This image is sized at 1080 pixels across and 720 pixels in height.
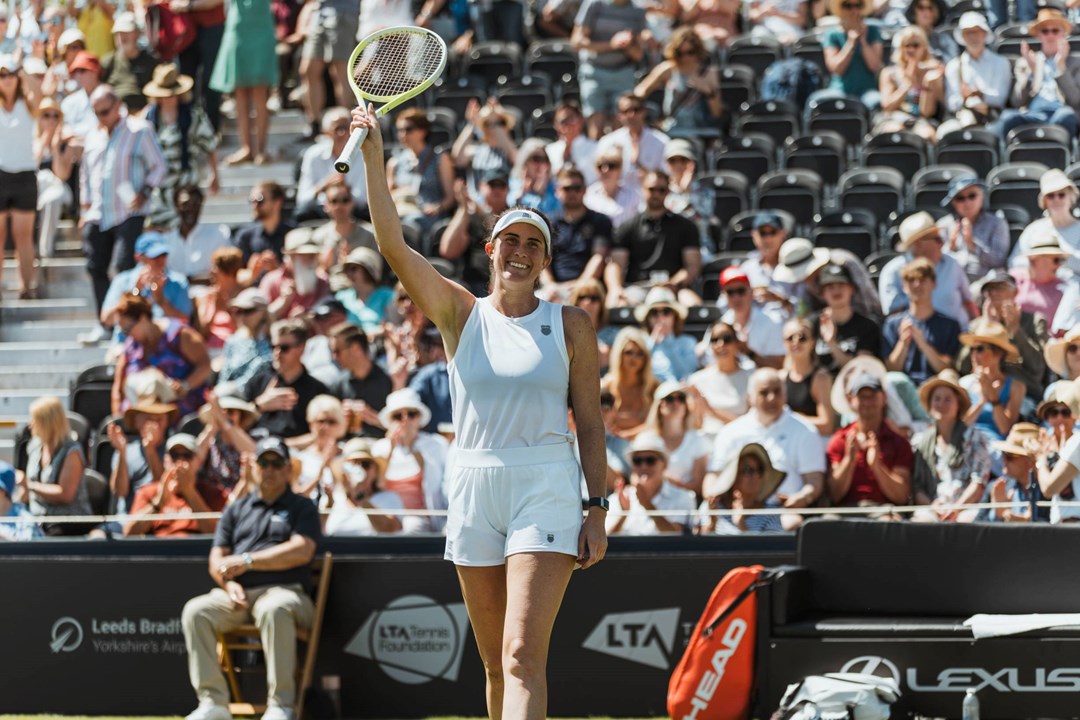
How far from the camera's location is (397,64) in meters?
7.13

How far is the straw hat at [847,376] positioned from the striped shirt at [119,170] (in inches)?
228

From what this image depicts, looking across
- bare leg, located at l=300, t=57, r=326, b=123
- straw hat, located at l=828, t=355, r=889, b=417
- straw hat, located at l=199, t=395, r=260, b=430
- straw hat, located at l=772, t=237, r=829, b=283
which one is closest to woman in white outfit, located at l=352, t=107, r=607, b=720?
straw hat, located at l=828, t=355, r=889, b=417

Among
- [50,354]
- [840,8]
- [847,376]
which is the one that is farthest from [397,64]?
[840,8]

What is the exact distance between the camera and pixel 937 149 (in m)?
13.2

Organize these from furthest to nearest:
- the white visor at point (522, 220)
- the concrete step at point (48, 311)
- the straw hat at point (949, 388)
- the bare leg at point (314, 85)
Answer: the bare leg at point (314, 85), the concrete step at point (48, 311), the straw hat at point (949, 388), the white visor at point (522, 220)

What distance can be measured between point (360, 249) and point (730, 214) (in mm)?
2707

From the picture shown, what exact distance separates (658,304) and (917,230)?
1.58 meters

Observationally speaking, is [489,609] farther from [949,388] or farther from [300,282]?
[300,282]

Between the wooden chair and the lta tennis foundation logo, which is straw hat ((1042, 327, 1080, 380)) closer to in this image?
the lta tennis foundation logo

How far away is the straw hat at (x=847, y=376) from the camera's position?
1011 centimetres

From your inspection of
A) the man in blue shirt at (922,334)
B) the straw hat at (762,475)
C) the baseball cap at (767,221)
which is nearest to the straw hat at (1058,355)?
the man in blue shirt at (922,334)

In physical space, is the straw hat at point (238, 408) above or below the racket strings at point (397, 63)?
below

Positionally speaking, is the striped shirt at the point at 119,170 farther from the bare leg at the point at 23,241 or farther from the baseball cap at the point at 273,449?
the baseball cap at the point at 273,449

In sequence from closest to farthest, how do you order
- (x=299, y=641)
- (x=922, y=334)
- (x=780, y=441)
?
(x=299, y=641) → (x=780, y=441) → (x=922, y=334)
